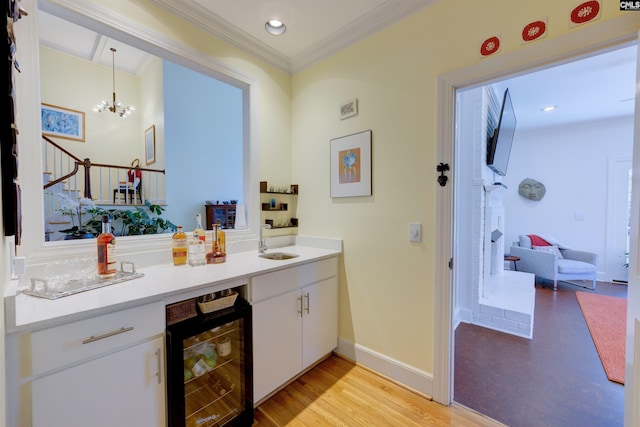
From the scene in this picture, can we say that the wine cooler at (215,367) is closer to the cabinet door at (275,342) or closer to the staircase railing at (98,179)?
the cabinet door at (275,342)

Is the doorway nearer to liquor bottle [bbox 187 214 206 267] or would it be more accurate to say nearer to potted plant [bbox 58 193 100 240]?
liquor bottle [bbox 187 214 206 267]

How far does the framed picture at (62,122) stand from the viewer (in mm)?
4219

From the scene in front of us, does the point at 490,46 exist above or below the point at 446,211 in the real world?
above

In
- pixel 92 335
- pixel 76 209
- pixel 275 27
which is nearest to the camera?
pixel 92 335

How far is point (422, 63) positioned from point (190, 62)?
1661mm

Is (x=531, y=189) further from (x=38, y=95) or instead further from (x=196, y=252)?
(x=38, y=95)

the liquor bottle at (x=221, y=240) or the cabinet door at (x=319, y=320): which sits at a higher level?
the liquor bottle at (x=221, y=240)

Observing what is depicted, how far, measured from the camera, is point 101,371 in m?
1.06

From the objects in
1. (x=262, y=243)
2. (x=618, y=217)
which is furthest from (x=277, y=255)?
(x=618, y=217)

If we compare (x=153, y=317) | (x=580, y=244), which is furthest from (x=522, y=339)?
(x=580, y=244)

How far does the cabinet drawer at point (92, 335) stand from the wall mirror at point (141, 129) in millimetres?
3001

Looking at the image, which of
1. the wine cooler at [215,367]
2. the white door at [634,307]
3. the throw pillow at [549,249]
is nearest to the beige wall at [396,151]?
the white door at [634,307]

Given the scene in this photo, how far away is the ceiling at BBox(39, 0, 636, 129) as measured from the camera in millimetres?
1875

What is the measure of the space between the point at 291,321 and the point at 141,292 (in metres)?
0.98
